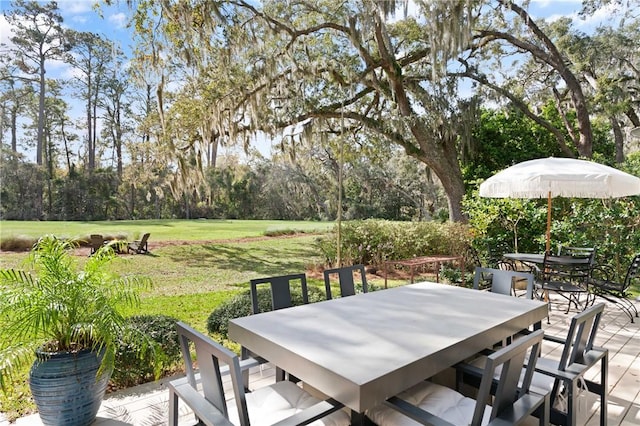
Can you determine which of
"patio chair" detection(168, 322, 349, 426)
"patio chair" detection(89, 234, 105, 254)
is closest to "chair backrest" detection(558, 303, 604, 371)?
"patio chair" detection(168, 322, 349, 426)

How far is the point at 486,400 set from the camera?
1308 mm

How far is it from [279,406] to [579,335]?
1.49 metres

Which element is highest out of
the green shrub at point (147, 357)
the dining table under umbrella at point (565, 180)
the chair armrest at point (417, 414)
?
the dining table under umbrella at point (565, 180)

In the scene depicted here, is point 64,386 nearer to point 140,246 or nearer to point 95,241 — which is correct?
point 95,241

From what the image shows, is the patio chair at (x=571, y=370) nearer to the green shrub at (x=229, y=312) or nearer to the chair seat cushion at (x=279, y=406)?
the chair seat cushion at (x=279, y=406)

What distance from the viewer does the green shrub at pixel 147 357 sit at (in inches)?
97.9

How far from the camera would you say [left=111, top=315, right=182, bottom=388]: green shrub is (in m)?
2.49

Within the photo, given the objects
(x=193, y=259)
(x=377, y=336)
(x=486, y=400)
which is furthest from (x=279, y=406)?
(x=193, y=259)

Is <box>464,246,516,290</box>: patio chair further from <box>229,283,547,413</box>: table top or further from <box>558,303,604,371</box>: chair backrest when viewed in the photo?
<box>558,303,604,371</box>: chair backrest

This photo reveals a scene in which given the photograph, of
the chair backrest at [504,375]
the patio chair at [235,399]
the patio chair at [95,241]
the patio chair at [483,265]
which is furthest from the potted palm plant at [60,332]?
the patio chair at [483,265]

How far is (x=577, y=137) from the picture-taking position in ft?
27.1

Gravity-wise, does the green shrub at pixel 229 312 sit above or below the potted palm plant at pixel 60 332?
below

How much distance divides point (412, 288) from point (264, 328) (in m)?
1.40

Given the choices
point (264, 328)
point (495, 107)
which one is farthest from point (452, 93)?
point (264, 328)
